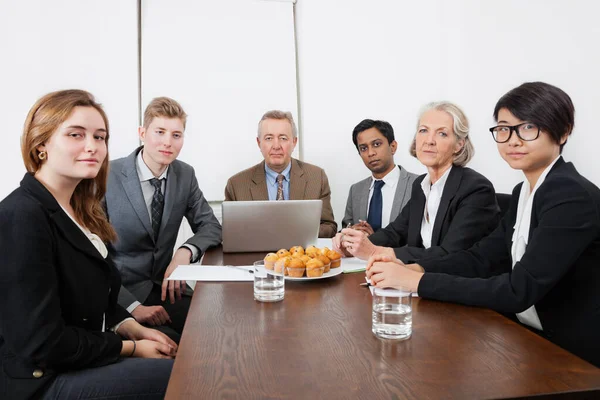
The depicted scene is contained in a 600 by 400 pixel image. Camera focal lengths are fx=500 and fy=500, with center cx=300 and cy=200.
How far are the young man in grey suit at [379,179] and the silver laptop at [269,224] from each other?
1.15 m

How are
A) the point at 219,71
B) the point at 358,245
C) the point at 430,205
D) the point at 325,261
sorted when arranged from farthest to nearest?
1. the point at 219,71
2. the point at 430,205
3. the point at 358,245
4. the point at 325,261

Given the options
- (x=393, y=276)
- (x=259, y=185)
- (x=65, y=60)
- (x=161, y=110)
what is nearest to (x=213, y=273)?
(x=393, y=276)

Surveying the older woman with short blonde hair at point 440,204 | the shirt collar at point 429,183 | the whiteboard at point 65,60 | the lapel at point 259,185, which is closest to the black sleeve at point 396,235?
the older woman with short blonde hair at point 440,204

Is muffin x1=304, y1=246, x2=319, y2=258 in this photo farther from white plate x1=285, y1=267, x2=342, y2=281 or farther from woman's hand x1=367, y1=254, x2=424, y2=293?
woman's hand x1=367, y1=254, x2=424, y2=293

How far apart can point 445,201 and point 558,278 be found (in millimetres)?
756

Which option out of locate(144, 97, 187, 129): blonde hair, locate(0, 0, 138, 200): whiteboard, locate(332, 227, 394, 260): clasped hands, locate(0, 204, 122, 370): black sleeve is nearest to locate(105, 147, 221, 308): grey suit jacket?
locate(144, 97, 187, 129): blonde hair

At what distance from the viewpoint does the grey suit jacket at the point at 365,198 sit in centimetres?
316

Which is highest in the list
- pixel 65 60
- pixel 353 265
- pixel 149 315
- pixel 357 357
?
pixel 65 60

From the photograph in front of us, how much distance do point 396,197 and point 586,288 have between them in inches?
71.9

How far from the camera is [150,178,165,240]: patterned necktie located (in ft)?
8.04

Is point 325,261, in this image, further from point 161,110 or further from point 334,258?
point 161,110

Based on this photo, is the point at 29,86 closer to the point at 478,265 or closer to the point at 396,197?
the point at 396,197

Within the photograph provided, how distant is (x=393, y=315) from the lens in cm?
106

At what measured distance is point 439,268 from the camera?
5.52 ft
